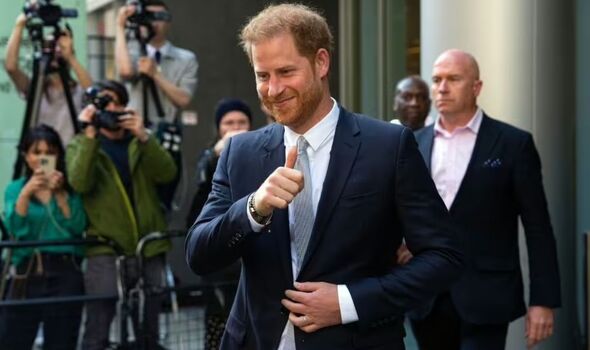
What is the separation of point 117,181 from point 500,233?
284 centimetres

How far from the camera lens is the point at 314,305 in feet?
9.00

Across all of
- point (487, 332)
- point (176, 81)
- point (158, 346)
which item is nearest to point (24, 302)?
point (158, 346)

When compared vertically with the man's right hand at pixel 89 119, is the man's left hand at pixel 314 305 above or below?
below

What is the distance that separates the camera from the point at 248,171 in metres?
2.93

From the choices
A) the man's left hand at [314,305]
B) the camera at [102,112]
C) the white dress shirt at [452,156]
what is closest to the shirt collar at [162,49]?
the camera at [102,112]

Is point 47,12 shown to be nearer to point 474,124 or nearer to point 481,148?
point 474,124

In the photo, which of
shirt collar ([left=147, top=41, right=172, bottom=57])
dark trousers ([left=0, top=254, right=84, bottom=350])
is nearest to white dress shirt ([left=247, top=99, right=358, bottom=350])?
dark trousers ([left=0, top=254, right=84, bottom=350])

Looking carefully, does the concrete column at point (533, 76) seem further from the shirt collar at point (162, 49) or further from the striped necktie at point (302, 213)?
the striped necktie at point (302, 213)

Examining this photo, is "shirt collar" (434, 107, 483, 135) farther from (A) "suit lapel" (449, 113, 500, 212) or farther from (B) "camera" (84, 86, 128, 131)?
(B) "camera" (84, 86, 128, 131)

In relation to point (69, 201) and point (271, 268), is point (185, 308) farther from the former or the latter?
point (271, 268)

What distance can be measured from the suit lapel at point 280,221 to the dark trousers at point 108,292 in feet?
10.6

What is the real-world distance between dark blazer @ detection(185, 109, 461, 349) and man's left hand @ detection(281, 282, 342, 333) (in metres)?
0.04

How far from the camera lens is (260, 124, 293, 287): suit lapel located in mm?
2828

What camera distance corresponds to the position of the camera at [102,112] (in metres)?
6.55
